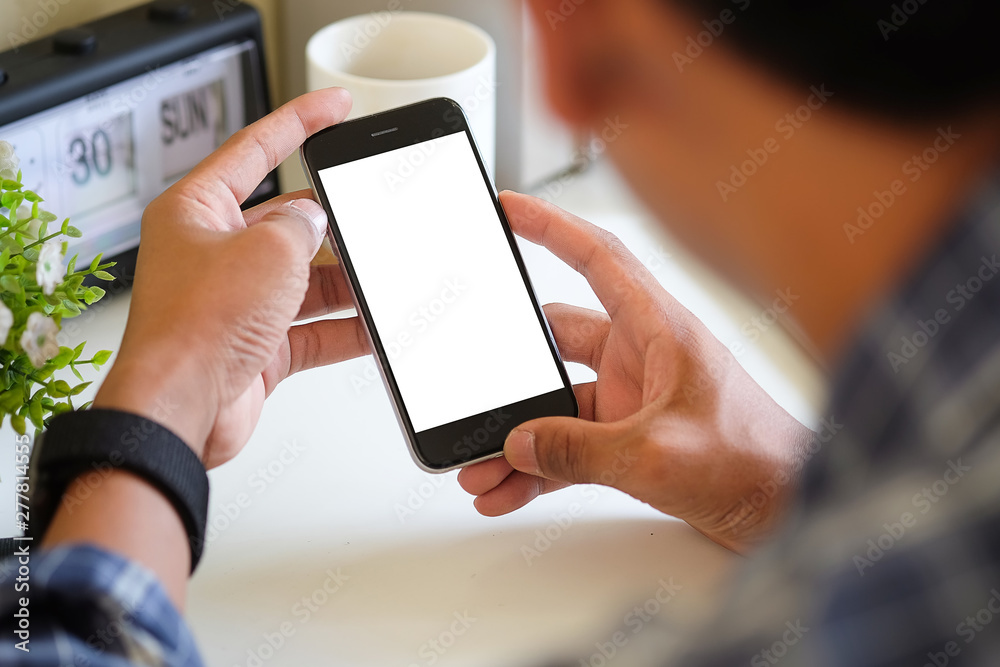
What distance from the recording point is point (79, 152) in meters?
0.79

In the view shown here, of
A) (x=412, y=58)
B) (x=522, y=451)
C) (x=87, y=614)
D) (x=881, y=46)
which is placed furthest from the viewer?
(x=412, y=58)

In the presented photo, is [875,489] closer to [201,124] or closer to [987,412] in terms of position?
[987,412]

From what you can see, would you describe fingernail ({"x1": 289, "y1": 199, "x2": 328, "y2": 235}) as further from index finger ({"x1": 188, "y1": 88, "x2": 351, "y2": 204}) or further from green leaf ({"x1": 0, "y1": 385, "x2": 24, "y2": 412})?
green leaf ({"x1": 0, "y1": 385, "x2": 24, "y2": 412})

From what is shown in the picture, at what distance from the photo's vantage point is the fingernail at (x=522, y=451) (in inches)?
23.1

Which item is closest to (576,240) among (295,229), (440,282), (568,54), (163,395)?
(440,282)

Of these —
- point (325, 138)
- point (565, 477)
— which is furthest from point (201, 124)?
point (565, 477)

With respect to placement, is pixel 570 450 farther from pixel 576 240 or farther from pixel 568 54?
pixel 568 54

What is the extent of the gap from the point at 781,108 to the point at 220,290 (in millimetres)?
381

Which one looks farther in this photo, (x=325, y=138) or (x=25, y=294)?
(x=325, y=138)

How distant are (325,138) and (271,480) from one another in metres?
Result: 0.26

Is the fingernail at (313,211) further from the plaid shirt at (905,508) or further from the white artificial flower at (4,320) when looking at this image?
the plaid shirt at (905,508)

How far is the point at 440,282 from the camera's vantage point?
65cm

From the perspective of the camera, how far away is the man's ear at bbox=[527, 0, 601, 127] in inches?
8.6

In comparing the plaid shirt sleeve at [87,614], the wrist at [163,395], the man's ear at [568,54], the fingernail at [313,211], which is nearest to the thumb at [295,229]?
the fingernail at [313,211]
